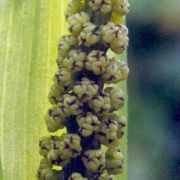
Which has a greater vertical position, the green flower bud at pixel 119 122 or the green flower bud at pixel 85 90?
the green flower bud at pixel 85 90

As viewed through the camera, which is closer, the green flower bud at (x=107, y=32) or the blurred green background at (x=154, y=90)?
the green flower bud at (x=107, y=32)

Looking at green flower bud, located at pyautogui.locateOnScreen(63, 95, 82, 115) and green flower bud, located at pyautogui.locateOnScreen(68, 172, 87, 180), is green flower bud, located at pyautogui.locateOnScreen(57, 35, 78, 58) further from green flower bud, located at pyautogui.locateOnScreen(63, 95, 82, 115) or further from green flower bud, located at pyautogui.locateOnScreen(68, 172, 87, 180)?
green flower bud, located at pyautogui.locateOnScreen(68, 172, 87, 180)

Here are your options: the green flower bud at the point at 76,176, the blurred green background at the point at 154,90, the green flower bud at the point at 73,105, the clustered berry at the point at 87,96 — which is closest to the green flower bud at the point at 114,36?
the clustered berry at the point at 87,96

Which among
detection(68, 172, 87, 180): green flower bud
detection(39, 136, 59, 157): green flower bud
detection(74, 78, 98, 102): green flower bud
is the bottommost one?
detection(68, 172, 87, 180): green flower bud

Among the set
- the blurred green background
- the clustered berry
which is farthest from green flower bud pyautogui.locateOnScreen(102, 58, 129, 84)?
the blurred green background

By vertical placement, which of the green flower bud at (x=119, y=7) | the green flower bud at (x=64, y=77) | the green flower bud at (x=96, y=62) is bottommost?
the green flower bud at (x=64, y=77)

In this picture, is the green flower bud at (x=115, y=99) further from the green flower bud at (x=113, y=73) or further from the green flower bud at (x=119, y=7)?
the green flower bud at (x=119, y=7)

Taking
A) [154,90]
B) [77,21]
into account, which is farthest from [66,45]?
[154,90]

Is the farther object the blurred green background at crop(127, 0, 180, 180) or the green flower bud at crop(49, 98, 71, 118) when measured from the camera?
the blurred green background at crop(127, 0, 180, 180)
